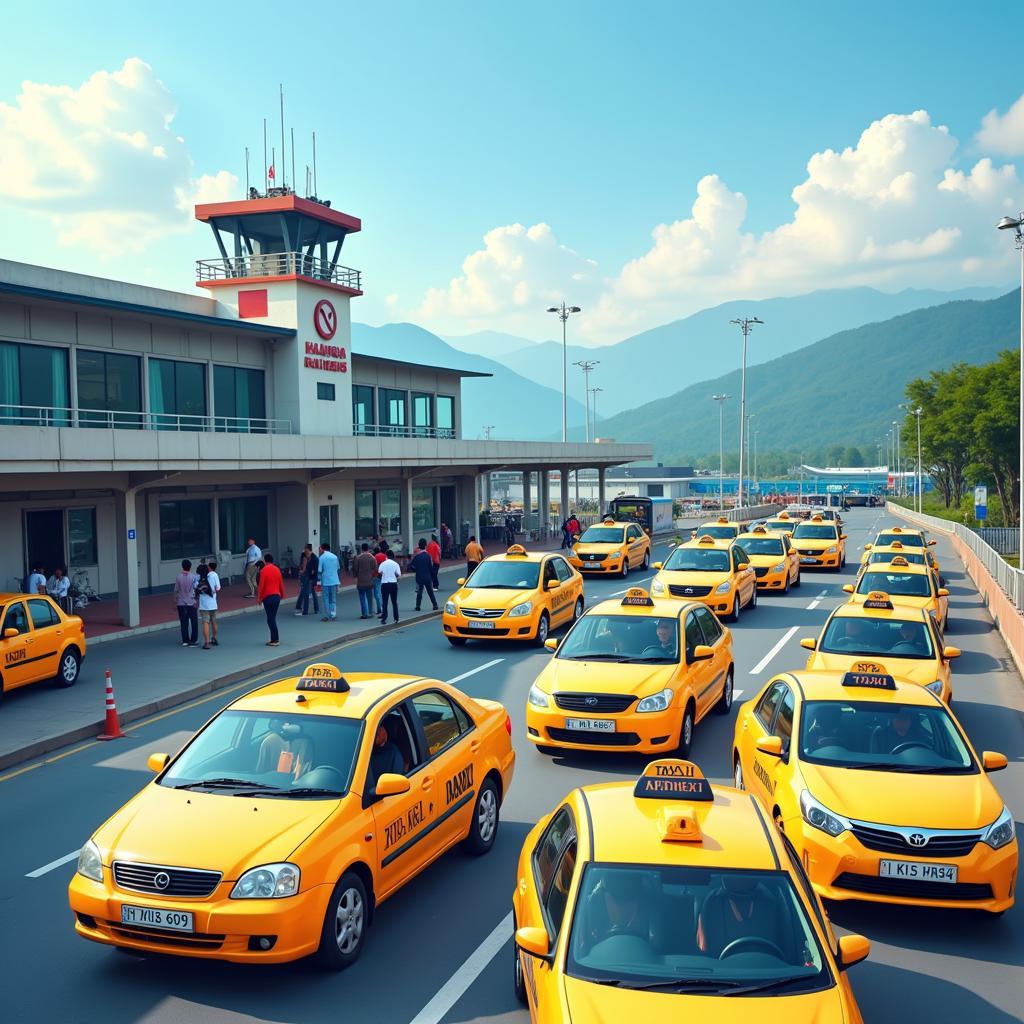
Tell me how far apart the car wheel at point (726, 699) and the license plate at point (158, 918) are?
8.66 meters

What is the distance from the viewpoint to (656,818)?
5.32 meters

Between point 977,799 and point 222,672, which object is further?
point 222,672

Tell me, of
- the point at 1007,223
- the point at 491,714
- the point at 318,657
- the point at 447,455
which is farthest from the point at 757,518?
the point at 491,714

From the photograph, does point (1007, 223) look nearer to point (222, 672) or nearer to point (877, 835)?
point (222, 672)

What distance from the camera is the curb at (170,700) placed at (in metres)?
12.1

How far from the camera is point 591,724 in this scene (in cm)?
1075

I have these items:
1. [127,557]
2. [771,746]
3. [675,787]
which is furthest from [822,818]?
[127,557]

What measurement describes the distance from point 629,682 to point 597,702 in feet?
1.45

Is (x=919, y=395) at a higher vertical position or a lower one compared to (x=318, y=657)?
higher

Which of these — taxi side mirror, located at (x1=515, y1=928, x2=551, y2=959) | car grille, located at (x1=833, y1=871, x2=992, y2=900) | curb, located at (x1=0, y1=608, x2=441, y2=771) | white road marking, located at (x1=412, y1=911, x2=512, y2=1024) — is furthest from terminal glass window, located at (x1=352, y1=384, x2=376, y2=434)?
Answer: taxi side mirror, located at (x1=515, y1=928, x2=551, y2=959)

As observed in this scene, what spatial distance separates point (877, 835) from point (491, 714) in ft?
11.0

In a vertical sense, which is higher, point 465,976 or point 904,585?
point 904,585

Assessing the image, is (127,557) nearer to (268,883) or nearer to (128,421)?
(128,421)

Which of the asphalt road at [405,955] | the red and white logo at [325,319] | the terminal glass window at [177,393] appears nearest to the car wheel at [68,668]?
the asphalt road at [405,955]
